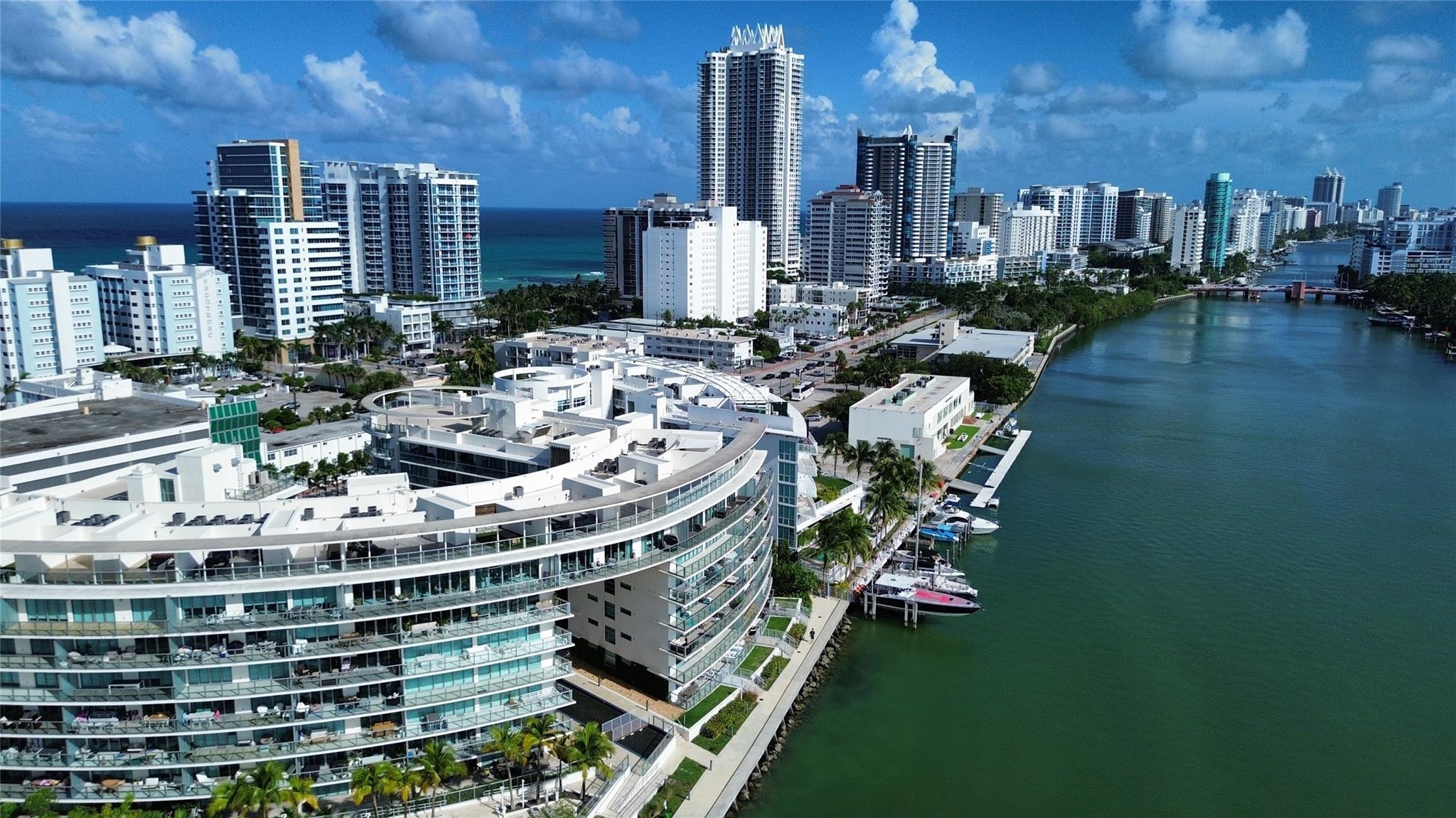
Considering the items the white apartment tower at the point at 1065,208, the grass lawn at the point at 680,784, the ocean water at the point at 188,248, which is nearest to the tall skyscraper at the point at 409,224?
the ocean water at the point at 188,248

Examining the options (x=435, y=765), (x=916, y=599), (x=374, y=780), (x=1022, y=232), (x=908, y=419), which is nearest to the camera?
(x=374, y=780)

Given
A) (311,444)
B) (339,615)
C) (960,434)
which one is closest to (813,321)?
(960,434)

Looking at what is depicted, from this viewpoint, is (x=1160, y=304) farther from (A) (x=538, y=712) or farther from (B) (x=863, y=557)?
(A) (x=538, y=712)

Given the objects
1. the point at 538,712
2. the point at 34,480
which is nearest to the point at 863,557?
the point at 538,712

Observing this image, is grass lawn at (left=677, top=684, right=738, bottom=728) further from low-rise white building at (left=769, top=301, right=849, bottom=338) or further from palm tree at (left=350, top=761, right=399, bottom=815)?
low-rise white building at (left=769, top=301, right=849, bottom=338)

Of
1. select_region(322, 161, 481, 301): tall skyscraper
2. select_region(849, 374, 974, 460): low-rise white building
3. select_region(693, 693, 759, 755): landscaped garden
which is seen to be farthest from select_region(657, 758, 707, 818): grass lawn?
select_region(322, 161, 481, 301): tall skyscraper

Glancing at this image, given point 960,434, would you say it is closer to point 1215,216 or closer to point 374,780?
point 374,780
